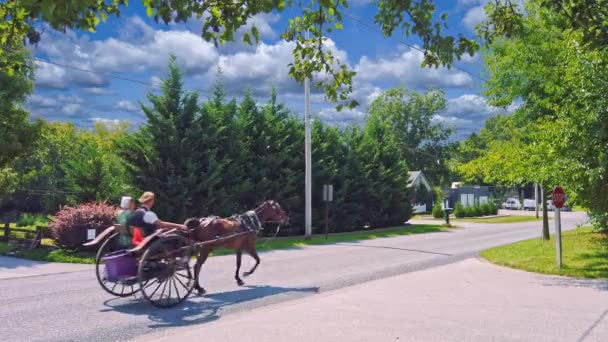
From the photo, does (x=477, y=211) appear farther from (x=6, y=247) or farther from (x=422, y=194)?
(x=6, y=247)

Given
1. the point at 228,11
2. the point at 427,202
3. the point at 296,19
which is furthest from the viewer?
the point at 427,202

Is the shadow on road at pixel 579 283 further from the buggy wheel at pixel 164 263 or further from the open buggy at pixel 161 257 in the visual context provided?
the buggy wheel at pixel 164 263

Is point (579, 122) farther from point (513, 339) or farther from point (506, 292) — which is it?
point (513, 339)

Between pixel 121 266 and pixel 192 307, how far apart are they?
1.41m

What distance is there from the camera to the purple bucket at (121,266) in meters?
9.60

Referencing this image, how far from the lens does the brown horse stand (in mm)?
11500

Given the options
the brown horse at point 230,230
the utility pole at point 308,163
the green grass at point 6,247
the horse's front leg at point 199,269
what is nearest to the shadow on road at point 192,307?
the horse's front leg at point 199,269

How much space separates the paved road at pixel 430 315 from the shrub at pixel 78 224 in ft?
32.9

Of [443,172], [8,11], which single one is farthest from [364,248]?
[443,172]

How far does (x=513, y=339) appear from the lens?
773cm

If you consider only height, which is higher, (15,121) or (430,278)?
(15,121)

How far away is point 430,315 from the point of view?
9.29 metres

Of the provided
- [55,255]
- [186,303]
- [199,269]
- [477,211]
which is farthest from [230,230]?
[477,211]

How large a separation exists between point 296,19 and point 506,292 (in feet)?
25.3
